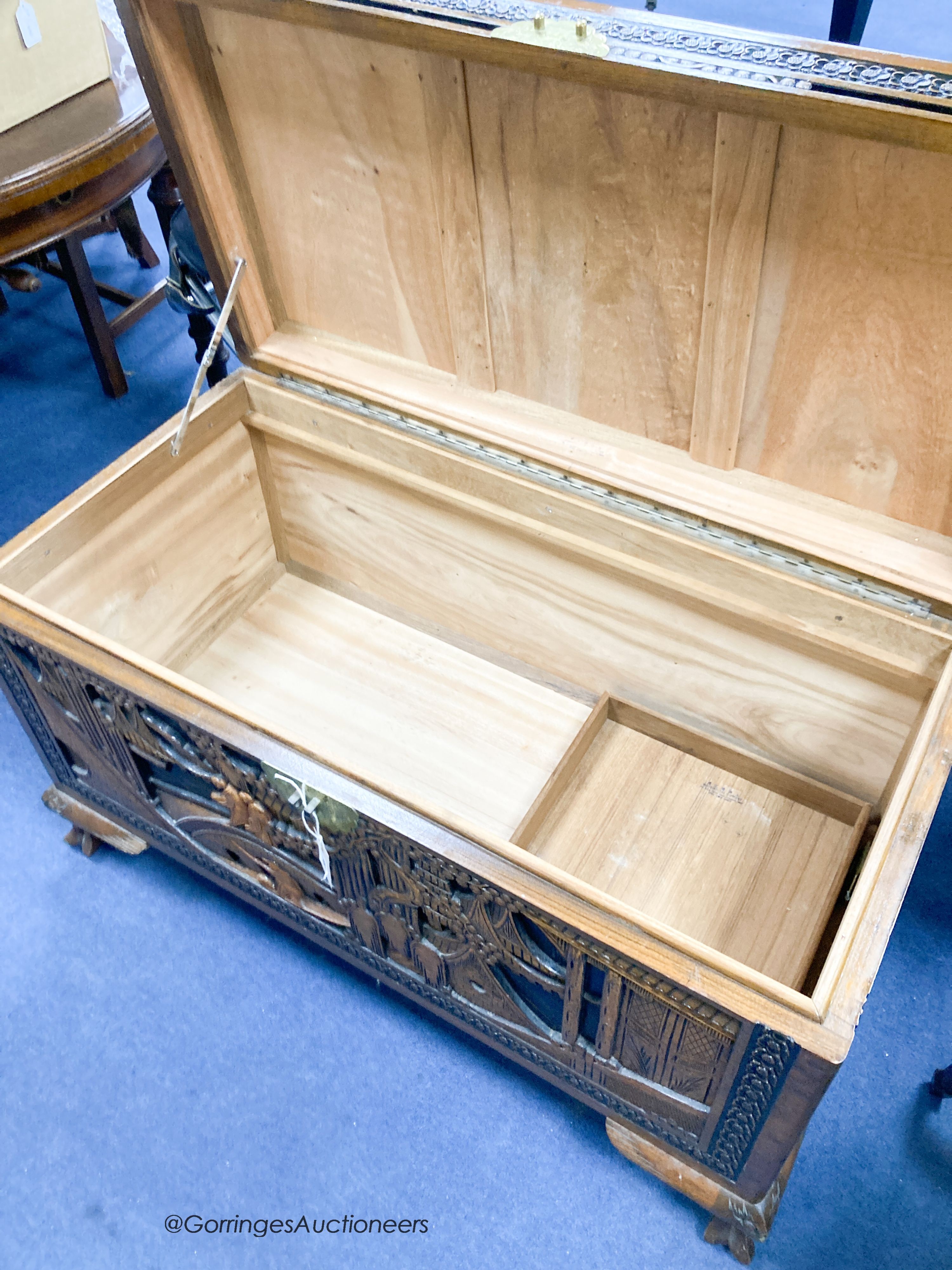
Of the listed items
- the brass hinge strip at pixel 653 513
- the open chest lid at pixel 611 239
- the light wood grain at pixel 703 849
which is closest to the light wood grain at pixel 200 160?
the open chest lid at pixel 611 239

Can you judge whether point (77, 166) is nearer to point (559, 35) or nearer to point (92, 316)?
point (92, 316)

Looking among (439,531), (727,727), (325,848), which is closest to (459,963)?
(325,848)

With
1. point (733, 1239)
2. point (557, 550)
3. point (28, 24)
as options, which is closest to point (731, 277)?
point (557, 550)

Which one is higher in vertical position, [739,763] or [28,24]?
[28,24]

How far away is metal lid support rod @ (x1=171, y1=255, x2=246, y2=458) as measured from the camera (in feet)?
4.09

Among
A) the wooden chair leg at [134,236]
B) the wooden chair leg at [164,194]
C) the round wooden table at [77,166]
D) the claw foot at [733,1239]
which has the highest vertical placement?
the round wooden table at [77,166]

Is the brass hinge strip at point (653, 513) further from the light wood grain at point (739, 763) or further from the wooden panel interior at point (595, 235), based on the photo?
the light wood grain at point (739, 763)

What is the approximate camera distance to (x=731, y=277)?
3.05ft

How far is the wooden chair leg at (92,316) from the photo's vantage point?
1946 mm

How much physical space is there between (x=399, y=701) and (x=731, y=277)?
→ 780 millimetres

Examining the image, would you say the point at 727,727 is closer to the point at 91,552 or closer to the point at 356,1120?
the point at 356,1120

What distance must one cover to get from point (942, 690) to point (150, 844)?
102 cm

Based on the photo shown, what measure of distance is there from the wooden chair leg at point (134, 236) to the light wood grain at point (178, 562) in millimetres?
1222

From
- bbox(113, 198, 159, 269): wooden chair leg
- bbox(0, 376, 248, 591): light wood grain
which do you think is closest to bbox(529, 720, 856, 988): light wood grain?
bbox(0, 376, 248, 591): light wood grain
